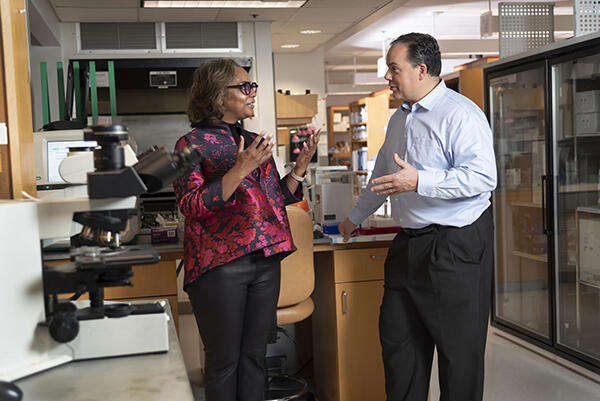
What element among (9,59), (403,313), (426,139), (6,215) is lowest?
(403,313)

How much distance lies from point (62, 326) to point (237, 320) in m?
0.95

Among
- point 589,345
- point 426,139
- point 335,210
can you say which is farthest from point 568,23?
point 426,139

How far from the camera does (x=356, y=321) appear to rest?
3164 millimetres

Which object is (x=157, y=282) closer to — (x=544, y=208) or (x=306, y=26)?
(x=544, y=208)

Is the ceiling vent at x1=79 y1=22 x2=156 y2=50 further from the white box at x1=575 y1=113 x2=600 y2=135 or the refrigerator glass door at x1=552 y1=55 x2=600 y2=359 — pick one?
the white box at x1=575 y1=113 x2=600 y2=135

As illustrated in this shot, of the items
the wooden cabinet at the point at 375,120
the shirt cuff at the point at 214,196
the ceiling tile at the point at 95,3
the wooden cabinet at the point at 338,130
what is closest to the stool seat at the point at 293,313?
the shirt cuff at the point at 214,196

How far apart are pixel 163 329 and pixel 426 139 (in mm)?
1354

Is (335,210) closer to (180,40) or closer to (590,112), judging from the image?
(590,112)

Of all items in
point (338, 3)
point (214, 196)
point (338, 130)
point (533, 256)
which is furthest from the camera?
point (338, 130)

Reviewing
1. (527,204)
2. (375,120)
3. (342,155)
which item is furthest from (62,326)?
(342,155)

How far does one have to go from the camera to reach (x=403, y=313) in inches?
101

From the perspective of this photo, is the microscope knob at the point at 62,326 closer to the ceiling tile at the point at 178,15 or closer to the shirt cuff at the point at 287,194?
the shirt cuff at the point at 287,194

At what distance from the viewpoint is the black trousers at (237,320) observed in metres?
2.25

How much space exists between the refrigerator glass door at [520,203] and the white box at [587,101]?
1.20 ft
